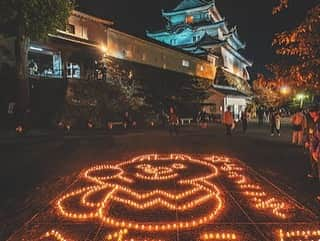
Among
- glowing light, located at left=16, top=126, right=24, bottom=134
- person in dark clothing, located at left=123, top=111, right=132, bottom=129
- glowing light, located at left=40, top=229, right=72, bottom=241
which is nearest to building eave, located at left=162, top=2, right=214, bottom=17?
person in dark clothing, located at left=123, top=111, right=132, bottom=129

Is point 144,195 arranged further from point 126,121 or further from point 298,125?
point 126,121

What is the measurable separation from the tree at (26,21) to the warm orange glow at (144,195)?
44.0 feet

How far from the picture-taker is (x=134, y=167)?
10.3 metres

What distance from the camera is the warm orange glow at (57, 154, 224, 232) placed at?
Result: 5.55m

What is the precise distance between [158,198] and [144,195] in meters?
0.40

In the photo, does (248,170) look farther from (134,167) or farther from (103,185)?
(103,185)

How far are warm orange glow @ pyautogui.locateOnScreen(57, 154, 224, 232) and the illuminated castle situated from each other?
146 feet

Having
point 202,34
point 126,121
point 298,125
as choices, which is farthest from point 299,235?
point 202,34

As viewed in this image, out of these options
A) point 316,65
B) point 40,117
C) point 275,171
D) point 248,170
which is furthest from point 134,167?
point 40,117

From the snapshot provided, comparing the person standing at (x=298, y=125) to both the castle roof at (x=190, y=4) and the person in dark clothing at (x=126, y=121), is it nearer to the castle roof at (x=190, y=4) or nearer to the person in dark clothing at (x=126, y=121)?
the person in dark clothing at (x=126, y=121)

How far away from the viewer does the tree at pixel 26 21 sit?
19.0m

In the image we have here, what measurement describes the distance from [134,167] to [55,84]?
699 inches

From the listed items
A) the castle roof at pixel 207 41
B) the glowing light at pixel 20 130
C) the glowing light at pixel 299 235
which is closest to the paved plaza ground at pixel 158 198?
the glowing light at pixel 299 235

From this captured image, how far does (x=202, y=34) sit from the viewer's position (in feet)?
192
